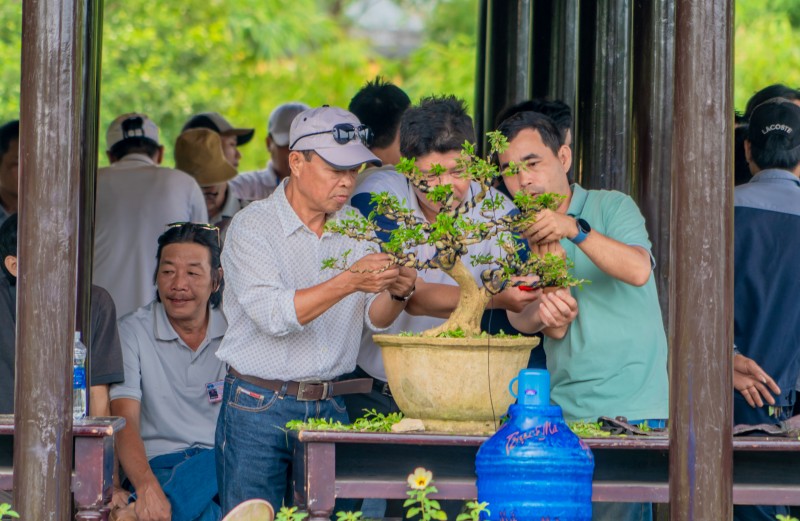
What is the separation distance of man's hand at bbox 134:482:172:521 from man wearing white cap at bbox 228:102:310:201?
2652 millimetres

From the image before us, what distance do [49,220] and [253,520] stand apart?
2.87ft

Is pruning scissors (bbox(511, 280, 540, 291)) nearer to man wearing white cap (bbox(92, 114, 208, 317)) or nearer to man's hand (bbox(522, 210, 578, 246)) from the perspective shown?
man's hand (bbox(522, 210, 578, 246))

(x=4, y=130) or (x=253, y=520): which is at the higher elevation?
(x=4, y=130)

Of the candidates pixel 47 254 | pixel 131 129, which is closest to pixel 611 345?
pixel 47 254

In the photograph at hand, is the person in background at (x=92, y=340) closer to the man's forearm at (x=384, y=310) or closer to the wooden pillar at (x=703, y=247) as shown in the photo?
the man's forearm at (x=384, y=310)

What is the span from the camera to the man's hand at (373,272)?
3.21 meters

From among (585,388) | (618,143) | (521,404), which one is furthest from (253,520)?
(618,143)

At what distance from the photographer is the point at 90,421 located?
3.11 meters

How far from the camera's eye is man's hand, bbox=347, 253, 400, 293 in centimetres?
321

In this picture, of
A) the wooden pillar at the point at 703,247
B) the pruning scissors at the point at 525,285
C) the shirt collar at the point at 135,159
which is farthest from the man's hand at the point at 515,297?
the shirt collar at the point at 135,159

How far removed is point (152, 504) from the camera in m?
4.04

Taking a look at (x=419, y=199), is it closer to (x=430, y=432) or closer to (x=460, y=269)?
(x=460, y=269)

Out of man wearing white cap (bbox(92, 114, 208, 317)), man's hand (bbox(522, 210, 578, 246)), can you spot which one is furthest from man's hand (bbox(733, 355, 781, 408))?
man wearing white cap (bbox(92, 114, 208, 317))

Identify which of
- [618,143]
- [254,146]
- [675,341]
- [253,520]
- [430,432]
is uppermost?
[254,146]
